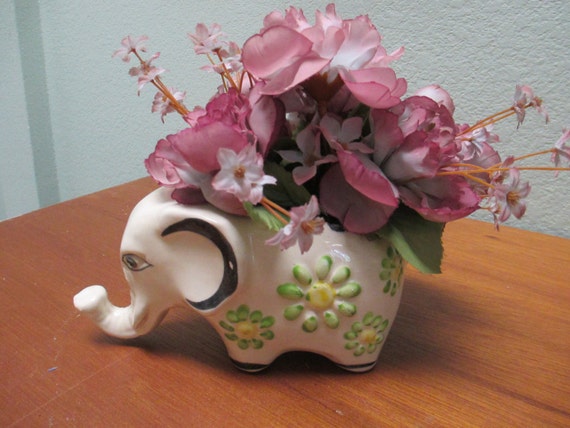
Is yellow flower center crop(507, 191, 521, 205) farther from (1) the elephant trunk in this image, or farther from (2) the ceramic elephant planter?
(1) the elephant trunk

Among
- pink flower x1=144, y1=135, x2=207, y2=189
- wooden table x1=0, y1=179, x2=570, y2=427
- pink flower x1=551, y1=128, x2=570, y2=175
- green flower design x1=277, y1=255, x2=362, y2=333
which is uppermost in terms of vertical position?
pink flower x1=144, y1=135, x2=207, y2=189

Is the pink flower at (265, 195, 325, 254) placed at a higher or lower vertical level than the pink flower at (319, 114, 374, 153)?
lower

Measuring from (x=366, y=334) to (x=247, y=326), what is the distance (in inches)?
3.4

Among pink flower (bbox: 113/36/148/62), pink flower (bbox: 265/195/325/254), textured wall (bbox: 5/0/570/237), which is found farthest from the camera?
textured wall (bbox: 5/0/570/237)

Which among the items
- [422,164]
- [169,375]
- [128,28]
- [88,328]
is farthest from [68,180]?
[422,164]

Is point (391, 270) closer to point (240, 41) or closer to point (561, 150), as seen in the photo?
point (561, 150)

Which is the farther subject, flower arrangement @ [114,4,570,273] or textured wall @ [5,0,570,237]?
textured wall @ [5,0,570,237]

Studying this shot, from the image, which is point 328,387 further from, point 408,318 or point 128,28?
point 128,28

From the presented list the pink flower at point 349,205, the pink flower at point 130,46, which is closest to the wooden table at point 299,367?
the pink flower at point 349,205

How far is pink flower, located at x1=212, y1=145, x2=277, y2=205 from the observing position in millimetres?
297

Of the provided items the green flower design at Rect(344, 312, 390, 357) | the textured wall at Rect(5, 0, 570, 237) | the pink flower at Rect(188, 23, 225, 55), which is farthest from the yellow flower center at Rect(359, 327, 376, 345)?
the textured wall at Rect(5, 0, 570, 237)

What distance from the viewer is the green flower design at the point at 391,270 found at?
0.38 meters

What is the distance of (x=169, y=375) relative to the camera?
0.41 meters

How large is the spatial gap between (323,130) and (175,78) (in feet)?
2.73
